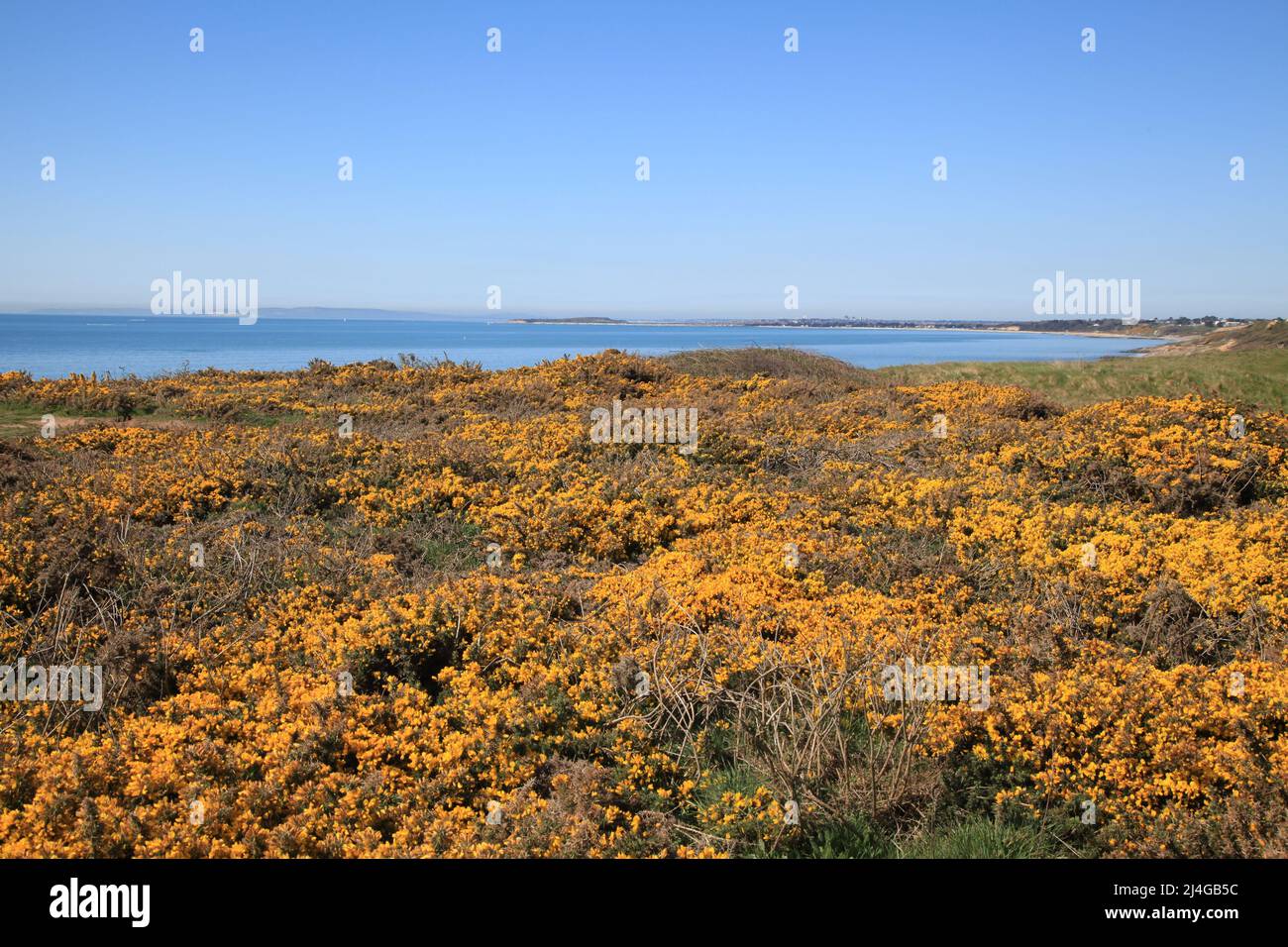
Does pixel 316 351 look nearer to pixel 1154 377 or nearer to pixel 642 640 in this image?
pixel 1154 377

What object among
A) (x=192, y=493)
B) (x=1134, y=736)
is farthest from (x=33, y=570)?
(x=1134, y=736)

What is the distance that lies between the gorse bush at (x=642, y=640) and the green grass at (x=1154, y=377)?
9.95 metres

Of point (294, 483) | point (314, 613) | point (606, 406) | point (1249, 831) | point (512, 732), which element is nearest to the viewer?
point (1249, 831)

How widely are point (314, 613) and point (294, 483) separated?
403cm

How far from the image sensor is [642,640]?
721 cm

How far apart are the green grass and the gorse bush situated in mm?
9952

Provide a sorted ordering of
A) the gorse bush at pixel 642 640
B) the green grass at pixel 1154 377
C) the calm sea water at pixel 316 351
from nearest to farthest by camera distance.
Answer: the gorse bush at pixel 642 640 → the green grass at pixel 1154 377 → the calm sea water at pixel 316 351

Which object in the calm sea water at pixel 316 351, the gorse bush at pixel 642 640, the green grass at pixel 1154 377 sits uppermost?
the calm sea water at pixel 316 351

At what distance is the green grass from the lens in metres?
22.3

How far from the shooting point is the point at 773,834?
4.81 meters

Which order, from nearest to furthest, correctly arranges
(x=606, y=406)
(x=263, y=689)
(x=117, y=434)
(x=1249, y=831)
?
(x=1249, y=831) → (x=263, y=689) → (x=117, y=434) → (x=606, y=406)

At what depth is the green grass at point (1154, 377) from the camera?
2233 centimetres

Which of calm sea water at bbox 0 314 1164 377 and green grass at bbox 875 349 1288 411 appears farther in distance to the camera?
calm sea water at bbox 0 314 1164 377
